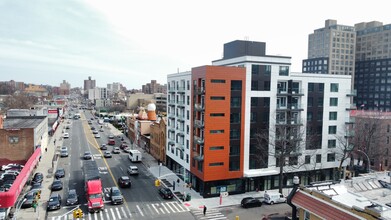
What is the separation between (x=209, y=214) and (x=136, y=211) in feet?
32.2

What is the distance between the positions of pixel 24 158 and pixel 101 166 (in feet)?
49.7

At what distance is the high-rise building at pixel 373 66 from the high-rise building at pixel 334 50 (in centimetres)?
495

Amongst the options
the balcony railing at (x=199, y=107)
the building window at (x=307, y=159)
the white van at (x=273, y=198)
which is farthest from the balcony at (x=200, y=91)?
the building window at (x=307, y=159)

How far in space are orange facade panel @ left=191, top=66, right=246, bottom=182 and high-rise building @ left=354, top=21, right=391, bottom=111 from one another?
117 metres

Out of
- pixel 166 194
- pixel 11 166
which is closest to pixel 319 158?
pixel 166 194

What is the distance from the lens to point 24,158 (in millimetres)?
61438

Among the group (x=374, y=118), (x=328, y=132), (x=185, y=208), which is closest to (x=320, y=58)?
(x=374, y=118)

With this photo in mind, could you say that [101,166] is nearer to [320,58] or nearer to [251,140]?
[251,140]

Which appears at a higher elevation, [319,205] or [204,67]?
[204,67]

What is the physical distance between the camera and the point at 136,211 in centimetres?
4062

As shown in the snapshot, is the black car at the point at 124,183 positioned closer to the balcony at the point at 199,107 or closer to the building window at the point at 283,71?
the balcony at the point at 199,107

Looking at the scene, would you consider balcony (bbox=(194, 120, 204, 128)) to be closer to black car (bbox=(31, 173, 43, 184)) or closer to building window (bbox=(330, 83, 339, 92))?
building window (bbox=(330, 83, 339, 92))

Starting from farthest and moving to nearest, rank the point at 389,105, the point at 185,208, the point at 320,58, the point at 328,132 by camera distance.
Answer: the point at 320,58, the point at 389,105, the point at 328,132, the point at 185,208

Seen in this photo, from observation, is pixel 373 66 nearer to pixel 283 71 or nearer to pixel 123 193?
Result: pixel 283 71
